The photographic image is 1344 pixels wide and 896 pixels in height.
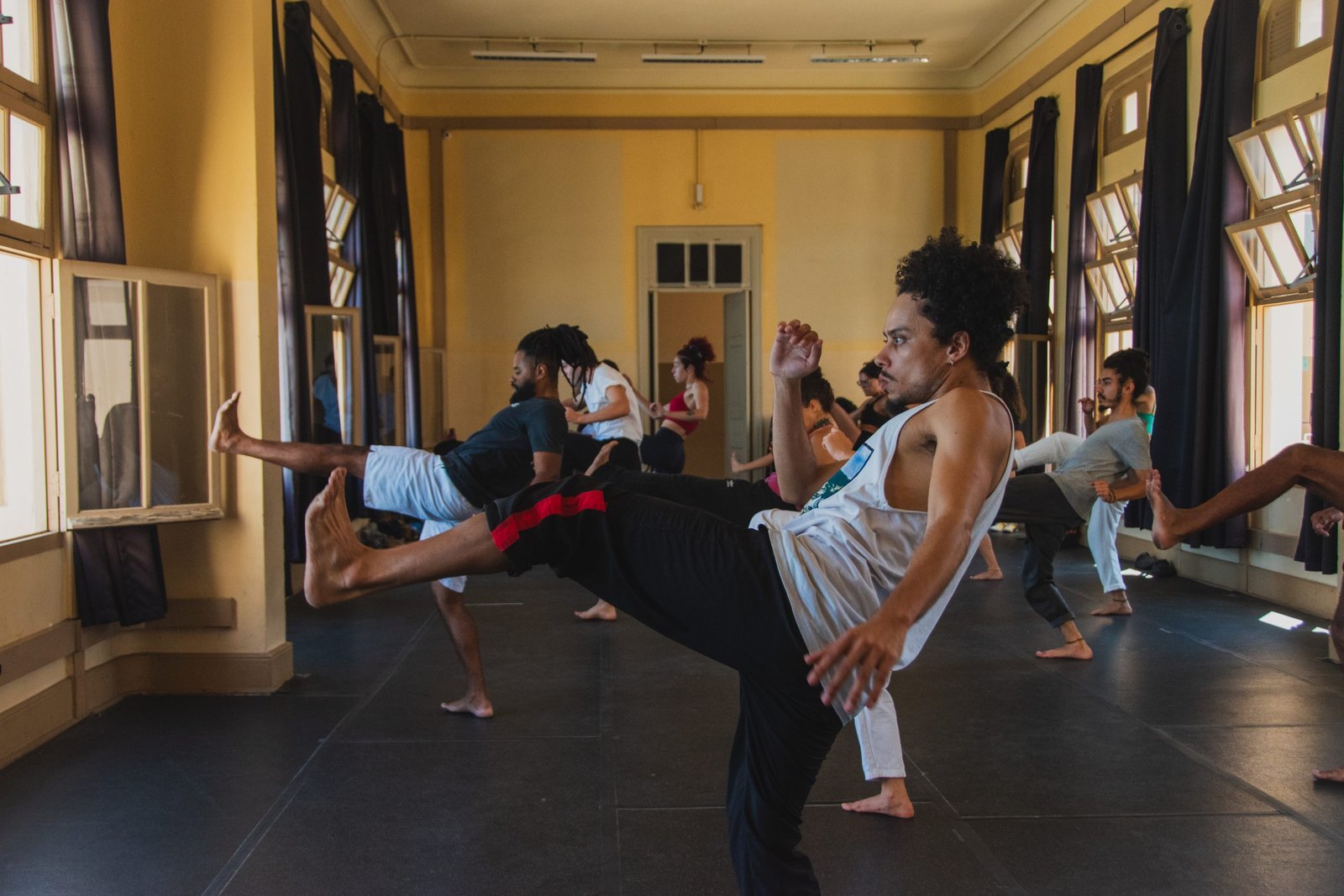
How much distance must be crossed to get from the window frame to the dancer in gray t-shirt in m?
3.24

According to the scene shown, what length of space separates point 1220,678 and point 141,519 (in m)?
4.39

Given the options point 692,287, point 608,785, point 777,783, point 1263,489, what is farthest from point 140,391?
point 692,287

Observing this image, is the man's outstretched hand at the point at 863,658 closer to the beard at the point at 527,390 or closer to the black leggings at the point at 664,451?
the beard at the point at 527,390

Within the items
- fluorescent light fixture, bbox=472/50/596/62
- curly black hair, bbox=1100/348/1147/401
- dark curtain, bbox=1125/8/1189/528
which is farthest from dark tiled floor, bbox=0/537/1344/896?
fluorescent light fixture, bbox=472/50/596/62

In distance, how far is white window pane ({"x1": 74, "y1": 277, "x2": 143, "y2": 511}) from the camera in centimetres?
387

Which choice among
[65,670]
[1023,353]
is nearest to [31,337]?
[65,670]

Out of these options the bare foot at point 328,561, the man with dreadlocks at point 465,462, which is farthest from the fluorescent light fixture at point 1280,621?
the bare foot at point 328,561

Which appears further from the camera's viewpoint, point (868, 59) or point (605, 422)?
point (868, 59)

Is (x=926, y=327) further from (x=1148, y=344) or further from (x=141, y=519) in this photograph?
(x=1148, y=344)

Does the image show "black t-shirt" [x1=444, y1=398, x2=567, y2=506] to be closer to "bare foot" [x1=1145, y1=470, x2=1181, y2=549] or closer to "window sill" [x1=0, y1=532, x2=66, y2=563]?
"window sill" [x1=0, y1=532, x2=66, y2=563]

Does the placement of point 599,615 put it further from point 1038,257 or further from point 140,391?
point 1038,257

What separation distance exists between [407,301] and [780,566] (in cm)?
857

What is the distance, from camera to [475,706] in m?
4.00

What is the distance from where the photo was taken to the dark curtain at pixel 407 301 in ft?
31.8
